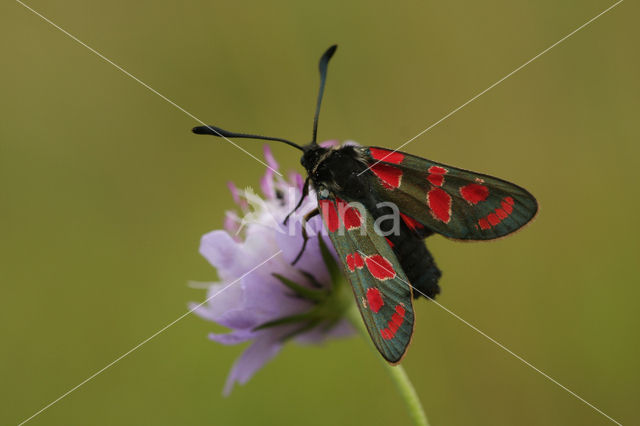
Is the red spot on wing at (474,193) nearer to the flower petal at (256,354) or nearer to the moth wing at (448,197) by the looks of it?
the moth wing at (448,197)

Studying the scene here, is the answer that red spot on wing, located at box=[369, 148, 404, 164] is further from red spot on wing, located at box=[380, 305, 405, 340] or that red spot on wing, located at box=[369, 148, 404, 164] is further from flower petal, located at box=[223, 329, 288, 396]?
flower petal, located at box=[223, 329, 288, 396]

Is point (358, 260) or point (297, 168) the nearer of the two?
point (358, 260)

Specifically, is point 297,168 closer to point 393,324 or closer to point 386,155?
point 386,155

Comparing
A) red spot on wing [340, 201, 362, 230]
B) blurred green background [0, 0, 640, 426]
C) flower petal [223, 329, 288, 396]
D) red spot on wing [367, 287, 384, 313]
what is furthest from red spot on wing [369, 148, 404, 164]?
blurred green background [0, 0, 640, 426]

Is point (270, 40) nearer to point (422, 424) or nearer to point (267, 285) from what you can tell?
point (267, 285)

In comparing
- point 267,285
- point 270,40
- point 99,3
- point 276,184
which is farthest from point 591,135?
point 99,3

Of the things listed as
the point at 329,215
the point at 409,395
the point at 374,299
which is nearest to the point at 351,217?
the point at 329,215
